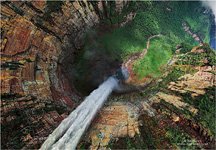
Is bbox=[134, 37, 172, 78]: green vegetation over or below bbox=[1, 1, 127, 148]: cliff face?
below

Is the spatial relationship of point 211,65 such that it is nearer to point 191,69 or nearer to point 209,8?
point 191,69

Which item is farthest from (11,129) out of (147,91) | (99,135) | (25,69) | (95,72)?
(95,72)

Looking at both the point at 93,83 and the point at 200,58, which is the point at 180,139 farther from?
the point at 93,83

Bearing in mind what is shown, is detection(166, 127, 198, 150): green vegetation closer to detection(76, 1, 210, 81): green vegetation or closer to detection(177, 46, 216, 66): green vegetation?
detection(177, 46, 216, 66): green vegetation

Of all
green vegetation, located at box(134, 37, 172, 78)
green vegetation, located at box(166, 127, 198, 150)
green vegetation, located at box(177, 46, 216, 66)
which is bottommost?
green vegetation, located at box(166, 127, 198, 150)

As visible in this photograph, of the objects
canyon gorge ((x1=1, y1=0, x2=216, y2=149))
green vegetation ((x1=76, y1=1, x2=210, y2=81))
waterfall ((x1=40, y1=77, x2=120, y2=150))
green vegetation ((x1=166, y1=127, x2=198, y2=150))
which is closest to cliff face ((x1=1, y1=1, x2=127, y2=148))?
canyon gorge ((x1=1, y1=0, x2=216, y2=149))

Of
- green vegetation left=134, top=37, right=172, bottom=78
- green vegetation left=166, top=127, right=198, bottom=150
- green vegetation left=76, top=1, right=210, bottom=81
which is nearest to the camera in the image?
green vegetation left=166, top=127, right=198, bottom=150

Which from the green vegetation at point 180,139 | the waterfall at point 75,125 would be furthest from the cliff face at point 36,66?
the green vegetation at point 180,139
